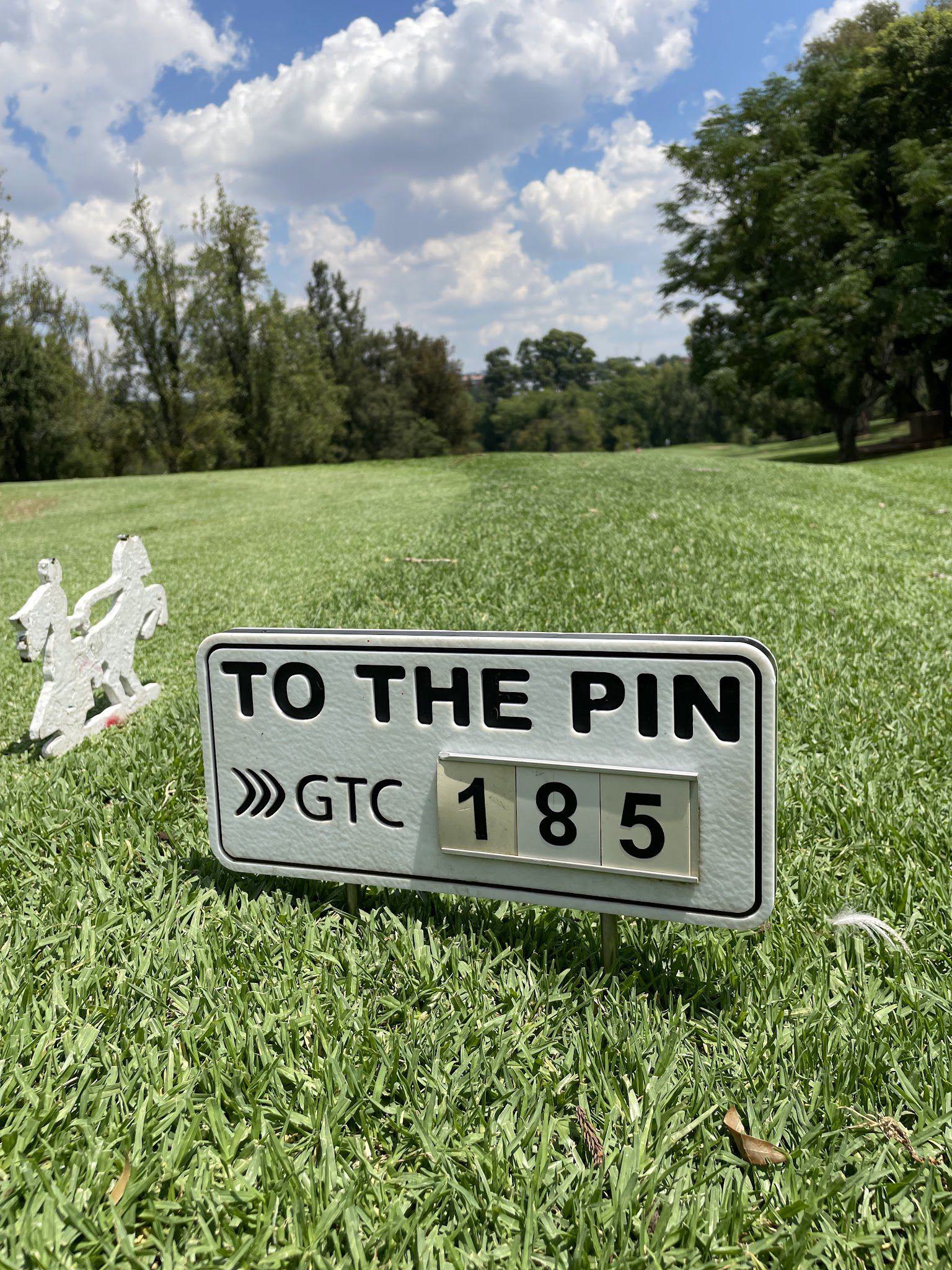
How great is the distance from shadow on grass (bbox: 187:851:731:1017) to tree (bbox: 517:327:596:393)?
133m

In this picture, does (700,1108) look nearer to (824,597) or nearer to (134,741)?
(134,741)

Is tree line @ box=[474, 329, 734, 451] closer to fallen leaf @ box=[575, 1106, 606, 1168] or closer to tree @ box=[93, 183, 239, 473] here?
tree @ box=[93, 183, 239, 473]

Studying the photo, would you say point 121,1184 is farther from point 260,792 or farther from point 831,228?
point 831,228

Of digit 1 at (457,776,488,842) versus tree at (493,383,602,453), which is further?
tree at (493,383,602,453)

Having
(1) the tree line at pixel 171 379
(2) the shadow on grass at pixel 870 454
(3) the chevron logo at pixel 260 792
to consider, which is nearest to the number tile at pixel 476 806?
(3) the chevron logo at pixel 260 792

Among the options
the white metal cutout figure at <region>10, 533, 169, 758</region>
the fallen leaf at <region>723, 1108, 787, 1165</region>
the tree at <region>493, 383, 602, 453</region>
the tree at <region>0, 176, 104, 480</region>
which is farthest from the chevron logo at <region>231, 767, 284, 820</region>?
the tree at <region>493, 383, 602, 453</region>

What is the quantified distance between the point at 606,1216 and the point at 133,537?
356 centimetres

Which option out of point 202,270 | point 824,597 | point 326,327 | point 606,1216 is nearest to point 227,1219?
point 606,1216

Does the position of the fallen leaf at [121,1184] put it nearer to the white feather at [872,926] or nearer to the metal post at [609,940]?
the metal post at [609,940]

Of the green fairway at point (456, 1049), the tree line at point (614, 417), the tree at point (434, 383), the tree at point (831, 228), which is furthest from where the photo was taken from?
the tree line at point (614, 417)

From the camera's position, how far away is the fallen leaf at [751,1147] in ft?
4.28

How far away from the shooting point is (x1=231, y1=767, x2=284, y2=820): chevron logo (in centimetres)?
186

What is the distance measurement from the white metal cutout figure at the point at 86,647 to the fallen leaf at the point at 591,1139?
8.54ft

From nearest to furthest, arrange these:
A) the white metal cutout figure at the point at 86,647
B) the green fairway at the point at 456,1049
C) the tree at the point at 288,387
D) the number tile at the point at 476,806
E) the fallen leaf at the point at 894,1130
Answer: the green fairway at the point at 456,1049 < the fallen leaf at the point at 894,1130 < the number tile at the point at 476,806 < the white metal cutout figure at the point at 86,647 < the tree at the point at 288,387
